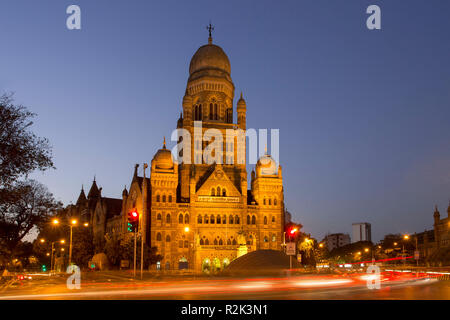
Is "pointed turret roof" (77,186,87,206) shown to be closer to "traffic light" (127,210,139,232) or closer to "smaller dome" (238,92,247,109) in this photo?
"smaller dome" (238,92,247,109)

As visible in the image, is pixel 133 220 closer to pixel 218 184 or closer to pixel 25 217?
pixel 25 217

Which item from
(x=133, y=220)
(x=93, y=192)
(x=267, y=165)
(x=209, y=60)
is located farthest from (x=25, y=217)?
(x=93, y=192)

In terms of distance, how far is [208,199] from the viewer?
81.2 metres

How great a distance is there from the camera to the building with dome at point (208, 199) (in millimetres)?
78312

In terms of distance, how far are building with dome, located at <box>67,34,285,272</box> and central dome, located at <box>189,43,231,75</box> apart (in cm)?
141

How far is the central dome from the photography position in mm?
96250

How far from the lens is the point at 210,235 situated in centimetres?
7994

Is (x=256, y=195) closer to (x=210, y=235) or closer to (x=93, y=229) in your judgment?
(x=210, y=235)

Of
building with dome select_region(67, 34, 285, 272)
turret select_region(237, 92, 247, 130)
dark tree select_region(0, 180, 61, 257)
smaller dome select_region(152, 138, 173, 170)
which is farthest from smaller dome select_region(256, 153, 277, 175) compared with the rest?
dark tree select_region(0, 180, 61, 257)

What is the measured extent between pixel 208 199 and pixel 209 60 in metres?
31.0

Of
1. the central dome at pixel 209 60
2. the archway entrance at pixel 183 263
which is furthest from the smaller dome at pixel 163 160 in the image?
the central dome at pixel 209 60
